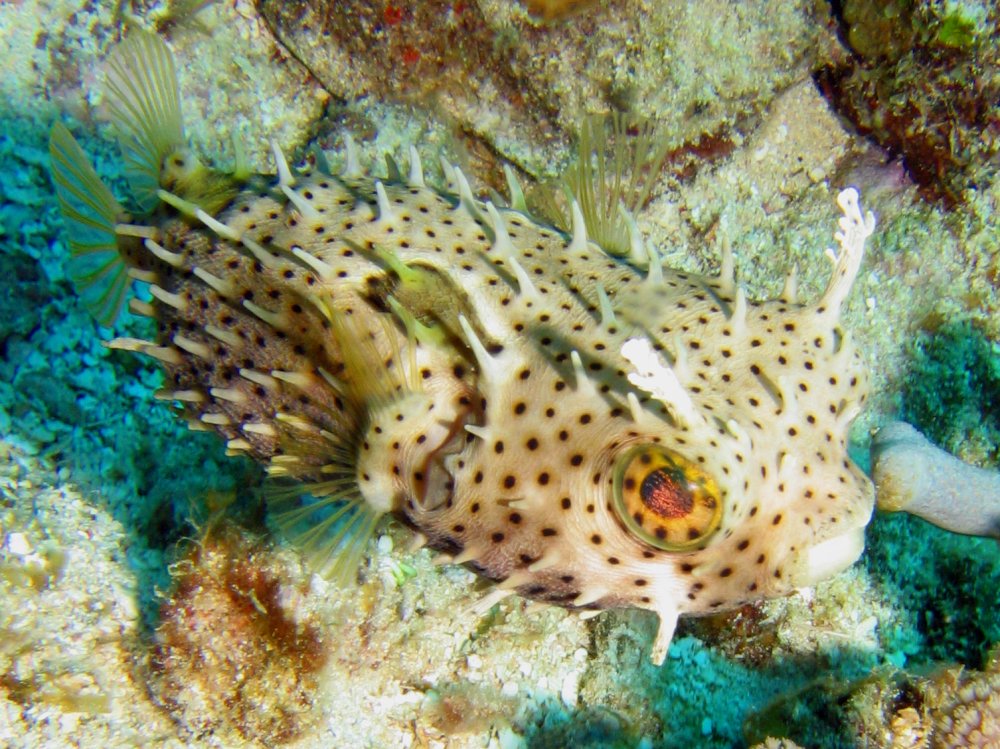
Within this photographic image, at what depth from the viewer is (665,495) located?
181cm

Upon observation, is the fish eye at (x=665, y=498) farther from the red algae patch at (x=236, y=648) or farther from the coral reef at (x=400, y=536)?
the red algae patch at (x=236, y=648)

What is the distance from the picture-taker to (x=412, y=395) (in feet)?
7.63

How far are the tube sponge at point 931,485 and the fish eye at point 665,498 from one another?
1662mm

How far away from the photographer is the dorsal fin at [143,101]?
3328 mm

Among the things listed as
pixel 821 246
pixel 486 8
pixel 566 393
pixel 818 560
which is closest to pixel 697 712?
A: pixel 818 560

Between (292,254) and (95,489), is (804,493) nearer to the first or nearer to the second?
(292,254)

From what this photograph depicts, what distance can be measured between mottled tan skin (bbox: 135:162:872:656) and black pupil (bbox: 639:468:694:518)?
0.10 meters

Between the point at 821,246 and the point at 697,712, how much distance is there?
3.03m

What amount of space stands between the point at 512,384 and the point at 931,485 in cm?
213

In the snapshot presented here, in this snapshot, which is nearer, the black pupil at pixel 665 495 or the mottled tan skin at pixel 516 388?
the black pupil at pixel 665 495

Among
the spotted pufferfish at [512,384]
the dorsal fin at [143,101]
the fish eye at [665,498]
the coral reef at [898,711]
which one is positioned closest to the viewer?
the fish eye at [665,498]

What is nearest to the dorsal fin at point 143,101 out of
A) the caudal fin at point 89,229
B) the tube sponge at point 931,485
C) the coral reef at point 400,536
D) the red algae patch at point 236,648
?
the caudal fin at point 89,229

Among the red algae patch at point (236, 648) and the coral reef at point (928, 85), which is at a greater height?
the coral reef at point (928, 85)

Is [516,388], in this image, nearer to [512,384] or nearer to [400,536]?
[512,384]
